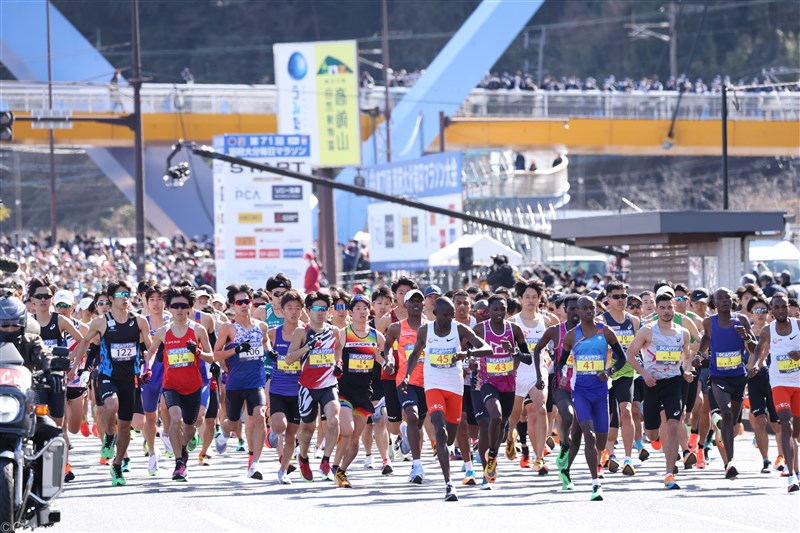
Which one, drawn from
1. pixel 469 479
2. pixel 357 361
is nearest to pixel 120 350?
pixel 357 361

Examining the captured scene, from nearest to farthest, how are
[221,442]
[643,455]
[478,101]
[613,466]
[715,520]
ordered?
[715,520] < [613,466] < [643,455] < [221,442] < [478,101]

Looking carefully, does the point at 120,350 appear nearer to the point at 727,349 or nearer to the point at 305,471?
the point at 305,471

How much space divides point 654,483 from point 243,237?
18268 mm

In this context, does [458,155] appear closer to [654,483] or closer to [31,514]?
[654,483]

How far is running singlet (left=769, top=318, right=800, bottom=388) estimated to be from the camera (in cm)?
1488

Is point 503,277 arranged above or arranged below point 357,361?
above

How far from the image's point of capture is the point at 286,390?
49.1ft

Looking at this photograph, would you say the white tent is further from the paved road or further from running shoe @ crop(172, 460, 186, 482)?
running shoe @ crop(172, 460, 186, 482)

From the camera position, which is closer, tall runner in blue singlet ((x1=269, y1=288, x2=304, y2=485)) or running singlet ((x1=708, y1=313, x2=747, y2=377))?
tall runner in blue singlet ((x1=269, y1=288, x2=304, y2=485))

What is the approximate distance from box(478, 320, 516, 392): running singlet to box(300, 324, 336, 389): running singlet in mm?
1395

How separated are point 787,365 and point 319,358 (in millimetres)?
4263

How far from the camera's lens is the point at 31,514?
33.3 ft

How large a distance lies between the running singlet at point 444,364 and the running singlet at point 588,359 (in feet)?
3.30

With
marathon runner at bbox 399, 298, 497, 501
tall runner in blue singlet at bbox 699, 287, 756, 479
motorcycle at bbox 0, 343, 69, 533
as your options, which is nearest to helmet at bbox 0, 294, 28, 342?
motorcycle at bbox 0, 343, 69, 533
